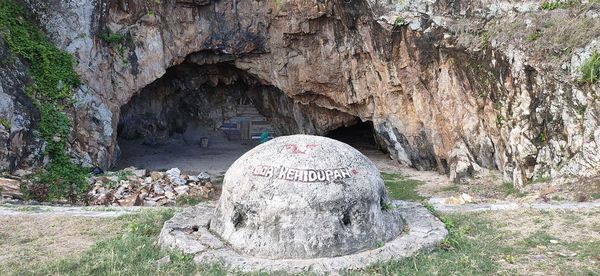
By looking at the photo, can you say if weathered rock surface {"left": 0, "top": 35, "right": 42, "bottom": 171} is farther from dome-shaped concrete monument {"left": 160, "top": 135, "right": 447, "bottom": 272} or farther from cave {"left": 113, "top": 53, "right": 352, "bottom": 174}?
dome-shaped concrete monument {"left": 160, "top": 135, "right": 447, "bottom": 272}

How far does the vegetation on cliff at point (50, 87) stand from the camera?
13.9 m

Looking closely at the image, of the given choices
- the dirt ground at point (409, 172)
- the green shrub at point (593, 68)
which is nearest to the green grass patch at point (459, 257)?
the dirt ground at point (409, 172)

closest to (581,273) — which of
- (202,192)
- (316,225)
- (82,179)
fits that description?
(316,225)

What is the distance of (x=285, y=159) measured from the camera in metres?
6.86

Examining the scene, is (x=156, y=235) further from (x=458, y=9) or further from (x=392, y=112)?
(x=392, y=112)

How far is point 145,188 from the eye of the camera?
14055 mm

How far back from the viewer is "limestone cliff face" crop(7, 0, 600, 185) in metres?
12.6

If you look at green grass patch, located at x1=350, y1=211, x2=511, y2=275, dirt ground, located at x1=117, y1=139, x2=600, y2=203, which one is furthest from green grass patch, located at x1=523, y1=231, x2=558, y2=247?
dirt ground, located at x1=117, y1=139, x2=600, y2=203

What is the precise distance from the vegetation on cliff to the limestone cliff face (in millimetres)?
533

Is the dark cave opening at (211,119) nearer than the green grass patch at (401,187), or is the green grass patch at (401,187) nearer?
the green grass patch at (401,187)

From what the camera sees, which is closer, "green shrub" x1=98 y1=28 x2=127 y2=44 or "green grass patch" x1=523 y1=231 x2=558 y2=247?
"green grass patch" x1=523 y1=231 x2=558 y2=247

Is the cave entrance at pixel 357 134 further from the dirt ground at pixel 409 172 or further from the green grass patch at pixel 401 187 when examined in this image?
the green grass patch at pixel 401 187

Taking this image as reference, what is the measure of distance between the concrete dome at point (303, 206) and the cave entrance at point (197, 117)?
45.6 feet

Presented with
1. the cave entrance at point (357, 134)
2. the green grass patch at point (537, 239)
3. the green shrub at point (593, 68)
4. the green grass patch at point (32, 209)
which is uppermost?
the green shrub at point (593, 68)
